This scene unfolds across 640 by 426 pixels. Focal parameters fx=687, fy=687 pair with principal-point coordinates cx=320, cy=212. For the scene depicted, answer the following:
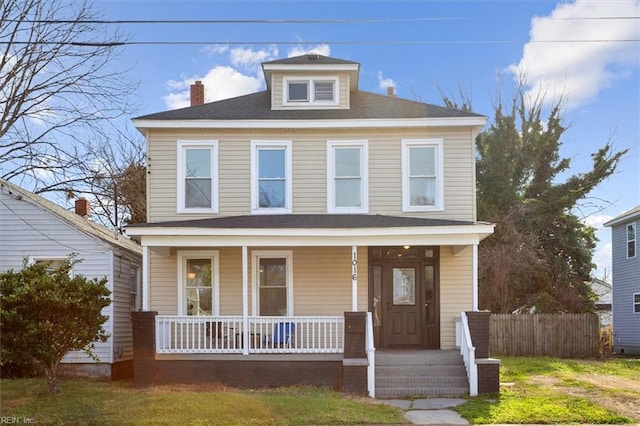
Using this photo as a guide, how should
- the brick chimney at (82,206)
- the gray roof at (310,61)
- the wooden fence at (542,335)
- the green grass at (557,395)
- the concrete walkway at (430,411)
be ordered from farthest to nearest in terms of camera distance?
1. the wooden fence at (542,335)
2. the brick chimney at (82,206)
3. the gray roof at (310,61)
4. the green grass at (557,395)
5. the concrete walkway at (430,411)

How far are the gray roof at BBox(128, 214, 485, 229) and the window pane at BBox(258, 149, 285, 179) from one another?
101cm

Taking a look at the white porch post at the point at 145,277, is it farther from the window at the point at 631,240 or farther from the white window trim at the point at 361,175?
the window at the point at 631,240

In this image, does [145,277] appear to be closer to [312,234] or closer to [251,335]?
[251,335]

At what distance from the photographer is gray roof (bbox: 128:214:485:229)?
14.4 metres

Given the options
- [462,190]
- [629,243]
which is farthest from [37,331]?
[629,243]

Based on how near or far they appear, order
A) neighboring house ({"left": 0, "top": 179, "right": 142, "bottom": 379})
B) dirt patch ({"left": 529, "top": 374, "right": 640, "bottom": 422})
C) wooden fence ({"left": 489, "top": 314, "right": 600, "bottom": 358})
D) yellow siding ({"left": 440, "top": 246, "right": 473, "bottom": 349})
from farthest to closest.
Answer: wooden fence ({"left": 489, "top": 314, "right": 600, "bottom": 358}) < neighboring house ({"left": 0, "top": 179, "right": 142, "bottom": 379}) < yellow siding ({"left": 440, "top": 246, "right": 473, "bottom": 349}) < dirt patch ({"left": 529, "top": 374, "right": 640, "bottom": 422})

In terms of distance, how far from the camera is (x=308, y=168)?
1606 centimetres

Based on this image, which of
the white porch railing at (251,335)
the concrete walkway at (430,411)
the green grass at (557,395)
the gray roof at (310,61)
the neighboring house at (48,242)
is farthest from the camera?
the gray roof at (310,61)

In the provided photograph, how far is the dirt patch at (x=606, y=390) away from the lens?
11859 millimetres

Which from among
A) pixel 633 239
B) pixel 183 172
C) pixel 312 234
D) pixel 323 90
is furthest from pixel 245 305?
pixel 633 239

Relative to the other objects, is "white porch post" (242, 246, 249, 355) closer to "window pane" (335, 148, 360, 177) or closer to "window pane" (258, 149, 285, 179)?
"window pane" (258, 149, 285, 179)

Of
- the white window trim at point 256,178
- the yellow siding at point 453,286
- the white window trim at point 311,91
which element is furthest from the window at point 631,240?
the white window trim at point 256,178

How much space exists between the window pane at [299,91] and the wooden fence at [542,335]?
11060 mm

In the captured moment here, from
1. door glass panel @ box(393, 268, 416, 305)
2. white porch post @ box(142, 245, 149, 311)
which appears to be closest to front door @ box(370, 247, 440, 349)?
door glass panel @ box(393, 268, 416, 305)
